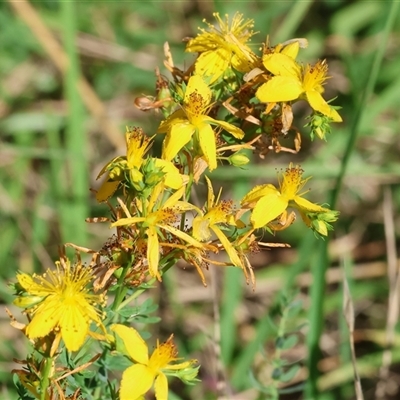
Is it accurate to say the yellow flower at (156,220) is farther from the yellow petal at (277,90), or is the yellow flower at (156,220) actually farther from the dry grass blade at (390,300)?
the dry grass blade at (390,300)

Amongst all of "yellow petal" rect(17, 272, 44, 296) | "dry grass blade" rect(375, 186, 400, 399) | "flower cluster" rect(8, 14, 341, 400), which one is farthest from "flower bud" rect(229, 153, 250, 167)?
"dry grass blade" rect(375, 186, 400, 399)

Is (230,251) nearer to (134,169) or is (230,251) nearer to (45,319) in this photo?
(134,169)

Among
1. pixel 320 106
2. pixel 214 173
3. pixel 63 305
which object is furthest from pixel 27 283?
pixel 214 173

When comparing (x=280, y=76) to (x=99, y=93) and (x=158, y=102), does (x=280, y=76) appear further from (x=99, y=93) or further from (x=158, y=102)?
(x=99, y=93)

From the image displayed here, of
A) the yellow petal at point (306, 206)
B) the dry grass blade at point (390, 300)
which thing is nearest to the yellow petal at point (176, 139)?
the yellow petal at point (306, 206)

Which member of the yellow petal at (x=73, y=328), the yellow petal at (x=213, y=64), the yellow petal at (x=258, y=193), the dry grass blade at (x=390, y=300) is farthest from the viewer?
Result: the dry grass blade at (x=390, y=300)

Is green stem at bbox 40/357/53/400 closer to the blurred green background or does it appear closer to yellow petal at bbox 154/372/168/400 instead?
yellow petal at bbox 154/372/168/400

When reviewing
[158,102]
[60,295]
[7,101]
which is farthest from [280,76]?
[7,101]
